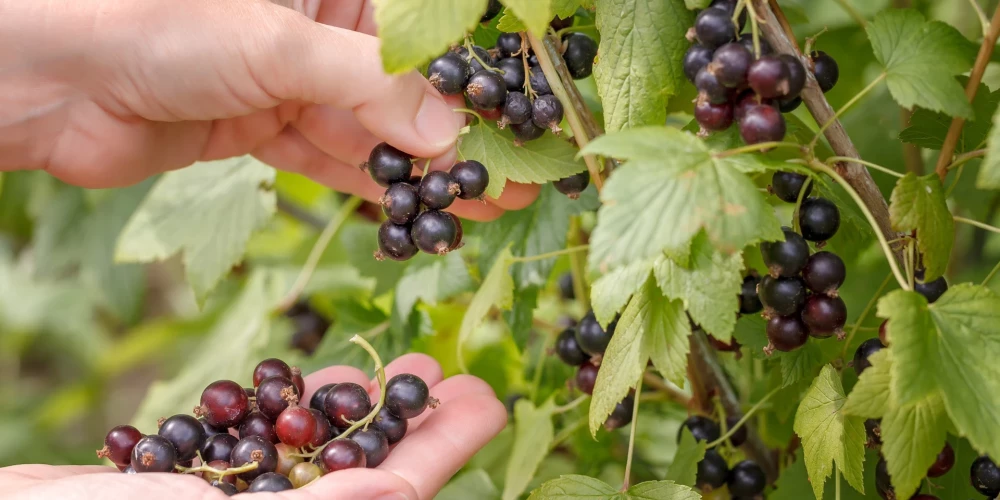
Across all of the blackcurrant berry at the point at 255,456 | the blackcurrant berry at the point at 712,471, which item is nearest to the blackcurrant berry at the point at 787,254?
the blackcurrant berry at the point at 712,471

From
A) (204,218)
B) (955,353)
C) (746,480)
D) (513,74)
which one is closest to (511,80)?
(513,74)

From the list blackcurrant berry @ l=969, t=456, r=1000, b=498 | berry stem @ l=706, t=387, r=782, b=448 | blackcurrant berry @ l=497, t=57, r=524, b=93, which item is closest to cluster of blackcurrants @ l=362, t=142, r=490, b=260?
blackcurrant berry @ l=497, t=57, r=524, b=93

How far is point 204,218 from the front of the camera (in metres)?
1.64

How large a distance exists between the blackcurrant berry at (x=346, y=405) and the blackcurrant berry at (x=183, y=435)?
0.55ft

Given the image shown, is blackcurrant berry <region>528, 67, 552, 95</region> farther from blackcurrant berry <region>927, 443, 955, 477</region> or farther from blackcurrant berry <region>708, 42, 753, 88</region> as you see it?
blackcurrant berry <region>927, 443, 955, 477</region>

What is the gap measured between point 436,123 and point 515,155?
0.11 m

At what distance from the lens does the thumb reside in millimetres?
976

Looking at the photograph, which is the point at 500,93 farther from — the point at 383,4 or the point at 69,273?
the point at 69,273

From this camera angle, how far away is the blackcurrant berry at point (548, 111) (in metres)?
0.92

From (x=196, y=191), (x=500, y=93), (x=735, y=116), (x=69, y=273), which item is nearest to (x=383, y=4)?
(x=500, y=93)

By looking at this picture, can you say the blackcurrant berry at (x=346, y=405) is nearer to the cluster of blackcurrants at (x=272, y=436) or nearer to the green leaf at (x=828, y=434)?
the cluster of blackcurrants at (x=272, y=436)

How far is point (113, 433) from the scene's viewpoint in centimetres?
103

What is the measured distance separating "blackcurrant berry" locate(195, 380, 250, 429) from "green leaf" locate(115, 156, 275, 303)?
1.71 ft

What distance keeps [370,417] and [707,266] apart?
476 millimetres
